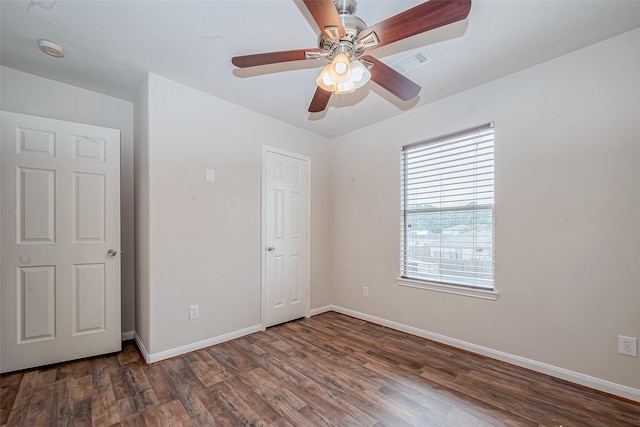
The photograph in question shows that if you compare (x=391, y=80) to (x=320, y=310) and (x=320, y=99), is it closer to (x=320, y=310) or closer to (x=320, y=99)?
(x=320, y=99)

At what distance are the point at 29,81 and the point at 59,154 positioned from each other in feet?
2.39

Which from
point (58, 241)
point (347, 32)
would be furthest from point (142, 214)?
point (347, 32)

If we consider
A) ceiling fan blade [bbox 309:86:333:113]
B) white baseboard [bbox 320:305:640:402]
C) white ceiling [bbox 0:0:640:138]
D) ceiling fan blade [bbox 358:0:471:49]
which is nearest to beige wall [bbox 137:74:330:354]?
white ceiling [bbox 0:0:640:138]

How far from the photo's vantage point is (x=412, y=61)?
7.06 ft

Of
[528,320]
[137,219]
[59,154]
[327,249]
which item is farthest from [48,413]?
[528,320]

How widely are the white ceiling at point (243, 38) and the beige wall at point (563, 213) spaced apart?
0.26 metres

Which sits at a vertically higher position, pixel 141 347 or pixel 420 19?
pixel 420 19

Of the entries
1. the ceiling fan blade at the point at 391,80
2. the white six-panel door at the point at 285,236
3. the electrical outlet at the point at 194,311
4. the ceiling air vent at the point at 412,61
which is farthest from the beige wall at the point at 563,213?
the electrical outlet at the point at 194,311

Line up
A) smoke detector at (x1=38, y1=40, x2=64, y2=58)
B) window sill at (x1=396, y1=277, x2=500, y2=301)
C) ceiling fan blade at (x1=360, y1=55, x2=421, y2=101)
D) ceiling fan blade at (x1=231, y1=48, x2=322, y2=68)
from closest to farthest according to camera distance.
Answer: ceiling fan blade at (x1=231, y1=48, x2=322, y2=68) < ceiling fan blade at (x1=360, y1=55, x2=421, y2=101) < smoke detector at (x1=38, y1=40, x2=64, y2=58) < window sill at (x1=396, y1=277, x2=500, y2=301)

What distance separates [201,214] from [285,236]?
110cm

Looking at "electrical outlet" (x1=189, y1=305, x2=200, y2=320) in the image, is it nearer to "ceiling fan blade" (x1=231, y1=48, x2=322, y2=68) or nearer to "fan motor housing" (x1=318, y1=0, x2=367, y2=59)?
"ceiling fan blade" (x1=231, y1=48, x2=322, y2=68)

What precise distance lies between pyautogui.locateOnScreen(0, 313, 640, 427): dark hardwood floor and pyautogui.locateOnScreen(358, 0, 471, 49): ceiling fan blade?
7.28 ft

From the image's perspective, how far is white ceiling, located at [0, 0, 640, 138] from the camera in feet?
5.42

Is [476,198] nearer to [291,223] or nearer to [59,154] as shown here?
[291,223]
